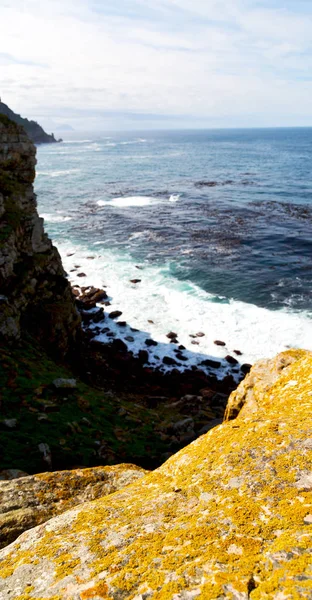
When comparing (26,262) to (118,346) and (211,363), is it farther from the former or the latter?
(211,363)

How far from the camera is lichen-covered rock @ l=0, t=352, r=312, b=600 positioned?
4395 millimetres

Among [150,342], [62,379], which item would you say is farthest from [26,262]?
[150,342]

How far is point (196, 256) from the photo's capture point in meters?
58.3

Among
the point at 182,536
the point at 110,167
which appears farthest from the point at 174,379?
the point at 110,167

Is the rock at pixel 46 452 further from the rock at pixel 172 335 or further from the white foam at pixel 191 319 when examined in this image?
the rock at pixel 172 335

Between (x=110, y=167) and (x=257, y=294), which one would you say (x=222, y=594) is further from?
(x=110, y=167)

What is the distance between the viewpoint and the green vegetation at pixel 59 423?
14.3m

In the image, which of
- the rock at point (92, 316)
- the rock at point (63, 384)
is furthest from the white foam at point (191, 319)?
the rock at point (63, 384)

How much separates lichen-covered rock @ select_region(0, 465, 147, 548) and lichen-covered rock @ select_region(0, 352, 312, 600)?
4.30 feet

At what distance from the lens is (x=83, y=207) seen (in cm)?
8981

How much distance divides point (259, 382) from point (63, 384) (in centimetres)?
1154

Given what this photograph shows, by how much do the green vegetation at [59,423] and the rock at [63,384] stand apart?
0.68 feet

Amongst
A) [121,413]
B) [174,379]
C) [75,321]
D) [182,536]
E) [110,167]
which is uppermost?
[110,167]

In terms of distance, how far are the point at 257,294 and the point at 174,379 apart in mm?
19910
